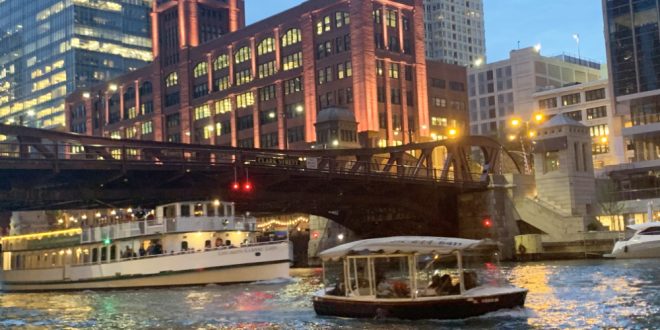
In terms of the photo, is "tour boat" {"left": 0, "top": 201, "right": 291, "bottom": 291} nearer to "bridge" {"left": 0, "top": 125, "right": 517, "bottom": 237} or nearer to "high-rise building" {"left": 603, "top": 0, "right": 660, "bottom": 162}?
"bridge" {"left": 0, "top": 125, "right": 517, "bottom": 237}

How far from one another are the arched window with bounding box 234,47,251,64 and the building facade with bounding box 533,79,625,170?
5801 cm

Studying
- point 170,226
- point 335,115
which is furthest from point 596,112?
point 170,226

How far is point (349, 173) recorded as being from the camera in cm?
6775

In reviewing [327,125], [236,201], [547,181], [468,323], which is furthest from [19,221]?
[468,323]

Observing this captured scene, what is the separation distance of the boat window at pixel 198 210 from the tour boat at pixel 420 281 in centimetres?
2996

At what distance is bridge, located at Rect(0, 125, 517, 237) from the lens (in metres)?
53.3

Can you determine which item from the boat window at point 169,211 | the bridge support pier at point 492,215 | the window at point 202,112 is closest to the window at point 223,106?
the window at point 202,112

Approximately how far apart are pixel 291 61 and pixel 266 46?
8012mm

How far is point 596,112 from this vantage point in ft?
522

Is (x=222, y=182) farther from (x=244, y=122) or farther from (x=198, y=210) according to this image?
(x=244, y=122)

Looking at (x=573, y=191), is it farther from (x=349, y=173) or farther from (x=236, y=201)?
(x=236, y=201)

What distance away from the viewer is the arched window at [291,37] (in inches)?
5325

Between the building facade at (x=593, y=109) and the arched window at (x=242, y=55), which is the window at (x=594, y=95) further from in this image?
the arched window at (x=242, y=55)

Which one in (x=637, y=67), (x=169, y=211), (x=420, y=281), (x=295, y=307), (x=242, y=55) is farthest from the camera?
(x=242, y=55)
